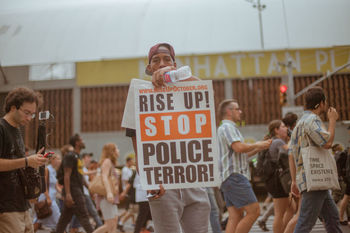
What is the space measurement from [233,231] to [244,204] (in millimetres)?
418

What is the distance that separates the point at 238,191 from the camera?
5223mm

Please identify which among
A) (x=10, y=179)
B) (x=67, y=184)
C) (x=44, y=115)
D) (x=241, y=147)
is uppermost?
(x=44, y=115)

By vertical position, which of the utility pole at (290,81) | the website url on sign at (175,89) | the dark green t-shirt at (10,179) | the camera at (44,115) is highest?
the utility pole at (290,81)

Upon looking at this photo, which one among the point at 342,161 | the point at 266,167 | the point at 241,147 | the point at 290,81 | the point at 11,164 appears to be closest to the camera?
the point at 11,164

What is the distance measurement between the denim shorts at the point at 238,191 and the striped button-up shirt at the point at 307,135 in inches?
26.8

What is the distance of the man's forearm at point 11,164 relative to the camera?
3.33 meters

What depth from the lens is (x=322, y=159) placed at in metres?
4.59

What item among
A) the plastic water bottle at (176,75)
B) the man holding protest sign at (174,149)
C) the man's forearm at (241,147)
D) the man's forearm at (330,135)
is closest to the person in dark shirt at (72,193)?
the man's forearm at (241,147)

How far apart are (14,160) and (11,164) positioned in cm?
4

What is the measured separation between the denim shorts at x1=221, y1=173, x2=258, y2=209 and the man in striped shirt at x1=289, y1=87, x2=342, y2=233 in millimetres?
699

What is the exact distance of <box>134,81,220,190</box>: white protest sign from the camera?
301 cm

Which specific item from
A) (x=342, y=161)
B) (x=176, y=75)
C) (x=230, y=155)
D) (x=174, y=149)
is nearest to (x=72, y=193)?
(x=230, y=155)

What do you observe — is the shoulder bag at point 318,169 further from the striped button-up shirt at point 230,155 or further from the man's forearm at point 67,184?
the man's forearm at point 67,184

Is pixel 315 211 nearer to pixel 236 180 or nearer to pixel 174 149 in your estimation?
pixel 236 180
